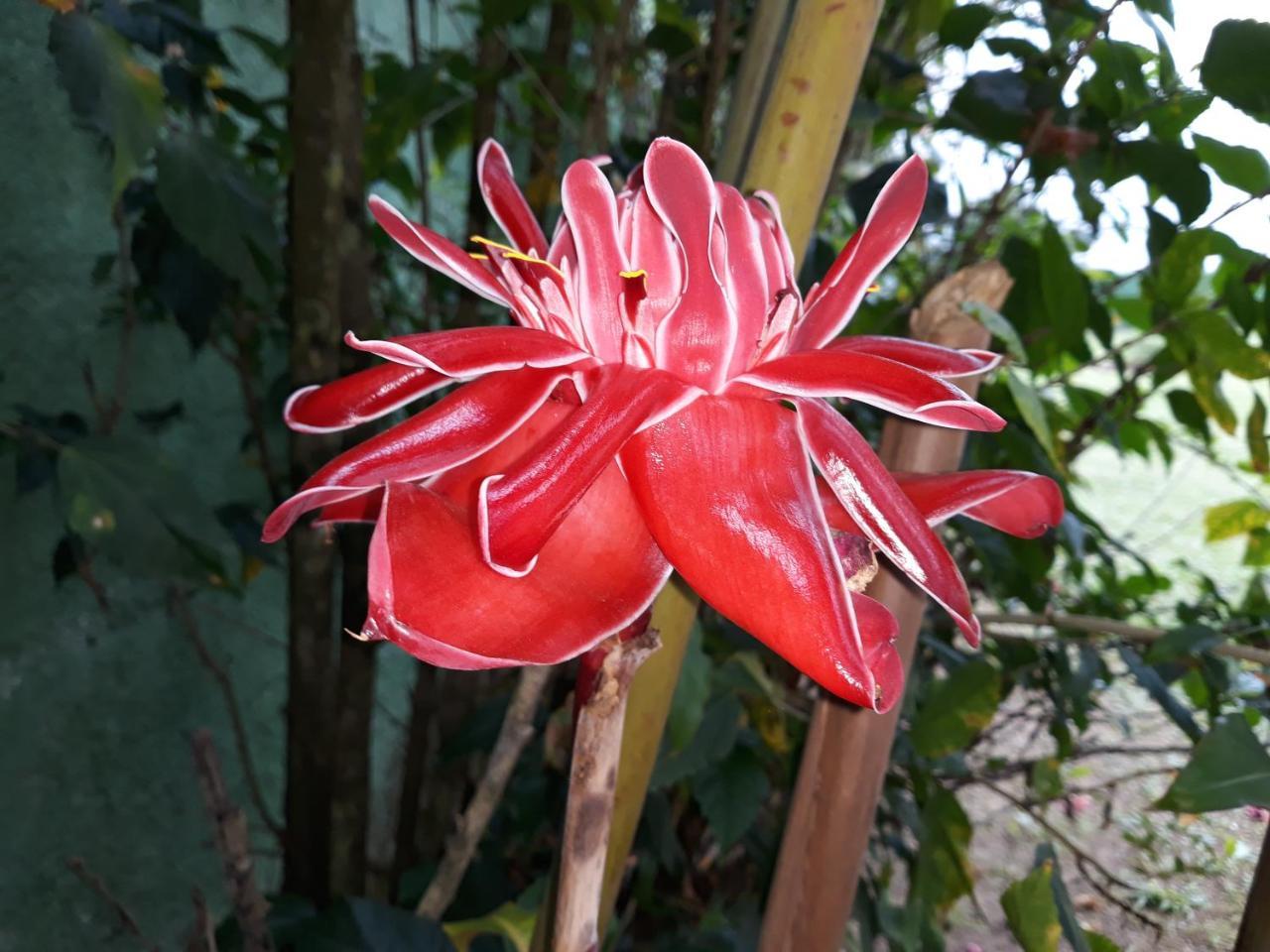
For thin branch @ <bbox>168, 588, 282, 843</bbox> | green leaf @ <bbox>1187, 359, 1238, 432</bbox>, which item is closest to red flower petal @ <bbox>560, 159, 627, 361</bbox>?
green leaf @ <bbox>1187, 359, 1238, 432</bbox>

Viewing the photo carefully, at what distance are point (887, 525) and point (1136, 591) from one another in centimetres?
91

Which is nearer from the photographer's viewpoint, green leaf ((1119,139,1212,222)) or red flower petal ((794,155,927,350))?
red flower petal ((794,155,927,350))

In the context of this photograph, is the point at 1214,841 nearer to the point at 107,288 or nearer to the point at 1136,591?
the point at 1136,591

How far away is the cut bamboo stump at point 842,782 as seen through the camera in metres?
0.35

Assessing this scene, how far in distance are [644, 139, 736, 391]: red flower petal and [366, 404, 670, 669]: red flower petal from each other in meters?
0.04

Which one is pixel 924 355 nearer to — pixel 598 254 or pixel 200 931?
pixel 598 254

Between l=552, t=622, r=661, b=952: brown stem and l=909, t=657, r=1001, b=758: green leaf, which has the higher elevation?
l=552, t=622, r=661, b=952: brown stem

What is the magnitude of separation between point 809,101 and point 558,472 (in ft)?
0.55

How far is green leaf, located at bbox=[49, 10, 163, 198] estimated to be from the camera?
0.44m

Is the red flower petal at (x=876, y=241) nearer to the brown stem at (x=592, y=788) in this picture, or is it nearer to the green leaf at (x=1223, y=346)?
the brown stem at (x=592, y=788)

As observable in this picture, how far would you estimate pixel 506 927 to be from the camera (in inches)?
16.4

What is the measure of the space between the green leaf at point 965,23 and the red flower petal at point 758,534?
19.4 inches

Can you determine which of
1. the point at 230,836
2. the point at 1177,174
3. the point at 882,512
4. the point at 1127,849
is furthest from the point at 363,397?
the point at 1127,849

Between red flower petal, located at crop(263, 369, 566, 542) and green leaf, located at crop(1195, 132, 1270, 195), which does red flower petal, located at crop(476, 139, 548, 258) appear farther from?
green leaf, located at crop(1195, 132, 1270, 195)
